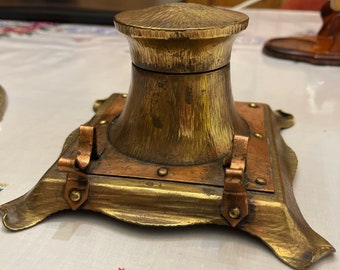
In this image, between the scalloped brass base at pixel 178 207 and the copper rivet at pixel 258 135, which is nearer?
the scalloped brass base at pixel 178 207

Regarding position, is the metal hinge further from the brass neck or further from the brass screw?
the brass screw

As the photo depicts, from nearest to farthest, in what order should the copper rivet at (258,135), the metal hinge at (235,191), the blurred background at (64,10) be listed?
1. the metal hinge at (235,191)
2. the copper rivet at (258,135)
3. the blurred background at (64,10)

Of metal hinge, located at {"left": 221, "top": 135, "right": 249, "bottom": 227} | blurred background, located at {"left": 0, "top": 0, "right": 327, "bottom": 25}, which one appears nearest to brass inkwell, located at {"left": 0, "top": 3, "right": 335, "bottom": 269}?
metal hinge, located at {"left": 221, "top": 135, "right": 249, "bottom": 227}

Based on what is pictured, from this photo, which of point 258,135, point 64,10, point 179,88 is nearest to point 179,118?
point 179,88

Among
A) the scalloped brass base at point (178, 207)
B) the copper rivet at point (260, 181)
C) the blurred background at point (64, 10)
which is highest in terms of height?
the copper rivet at point (260, 181)

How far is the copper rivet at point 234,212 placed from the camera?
0.46m

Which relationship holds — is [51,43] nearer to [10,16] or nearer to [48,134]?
[10,16]

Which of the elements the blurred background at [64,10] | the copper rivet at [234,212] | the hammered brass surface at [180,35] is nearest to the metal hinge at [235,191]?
the copper rivet at [234,212]

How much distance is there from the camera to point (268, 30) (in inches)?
52.4

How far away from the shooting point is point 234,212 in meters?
0.47

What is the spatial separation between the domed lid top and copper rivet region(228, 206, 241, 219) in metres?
0.19

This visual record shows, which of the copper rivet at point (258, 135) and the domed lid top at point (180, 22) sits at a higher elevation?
the domed lid top at point (180, 22)

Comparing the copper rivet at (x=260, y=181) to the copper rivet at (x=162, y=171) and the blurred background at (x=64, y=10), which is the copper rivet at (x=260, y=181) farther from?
the blurred background at (x=64, y=10)

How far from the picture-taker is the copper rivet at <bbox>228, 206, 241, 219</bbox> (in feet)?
1.52
